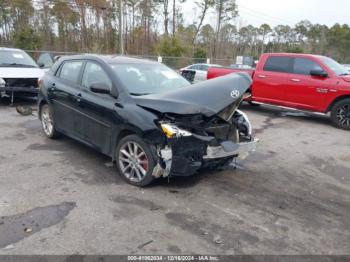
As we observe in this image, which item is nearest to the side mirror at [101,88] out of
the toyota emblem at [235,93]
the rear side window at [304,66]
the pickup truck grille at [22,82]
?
the toyota emblem at [235,93]

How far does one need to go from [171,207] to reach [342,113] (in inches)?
263

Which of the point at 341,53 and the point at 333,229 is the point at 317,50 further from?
the point at 333,229

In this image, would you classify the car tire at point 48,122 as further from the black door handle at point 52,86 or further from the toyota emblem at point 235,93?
the toyota emblem at point 235,93

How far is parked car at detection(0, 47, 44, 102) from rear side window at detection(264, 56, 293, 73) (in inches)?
278

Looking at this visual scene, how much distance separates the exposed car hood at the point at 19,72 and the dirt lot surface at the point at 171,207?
414cm

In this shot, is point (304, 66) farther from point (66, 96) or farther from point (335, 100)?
point (66, 96)

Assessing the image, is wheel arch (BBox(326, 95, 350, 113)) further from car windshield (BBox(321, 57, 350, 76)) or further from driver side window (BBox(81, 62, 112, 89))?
driver side window (BBox(81, 62, 112, 89))

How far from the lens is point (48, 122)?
646cm

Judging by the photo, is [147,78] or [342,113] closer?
[147,78]

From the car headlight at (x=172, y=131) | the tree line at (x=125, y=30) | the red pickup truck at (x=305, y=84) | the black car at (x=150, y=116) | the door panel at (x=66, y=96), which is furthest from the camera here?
the tree line at (x=125, y=30)

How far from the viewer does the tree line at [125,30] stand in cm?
2881

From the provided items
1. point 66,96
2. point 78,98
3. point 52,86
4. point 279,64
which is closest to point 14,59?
point 52,86

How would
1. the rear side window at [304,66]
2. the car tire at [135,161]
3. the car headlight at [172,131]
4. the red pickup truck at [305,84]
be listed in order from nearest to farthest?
the car headlight at [172,131], the car tire at [135,161], the red pickup truck at [305,84], the rear side window at [304,66]

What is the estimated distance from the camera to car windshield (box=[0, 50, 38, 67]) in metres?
10.3
